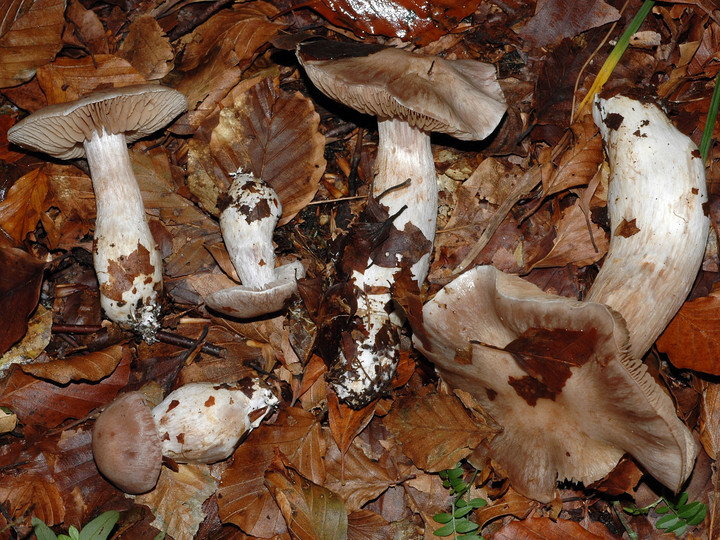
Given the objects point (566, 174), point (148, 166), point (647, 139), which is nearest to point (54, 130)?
point (148, 166)

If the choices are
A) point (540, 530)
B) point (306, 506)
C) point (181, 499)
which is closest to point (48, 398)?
point (181, 499)

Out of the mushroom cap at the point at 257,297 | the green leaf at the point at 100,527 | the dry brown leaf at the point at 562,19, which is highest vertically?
the dry brown leaf at the point at 562,19

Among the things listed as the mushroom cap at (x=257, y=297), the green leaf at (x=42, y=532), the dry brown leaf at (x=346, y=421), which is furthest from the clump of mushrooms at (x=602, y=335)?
the green leaf at (x=42, y=532)

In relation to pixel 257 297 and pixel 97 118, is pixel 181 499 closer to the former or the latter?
pixel 257 297

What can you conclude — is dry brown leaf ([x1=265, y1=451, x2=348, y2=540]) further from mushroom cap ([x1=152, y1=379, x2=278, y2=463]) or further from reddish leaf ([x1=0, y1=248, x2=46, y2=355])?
reddish leaf ([x1=0, y1=248, x2=46, y2=355])

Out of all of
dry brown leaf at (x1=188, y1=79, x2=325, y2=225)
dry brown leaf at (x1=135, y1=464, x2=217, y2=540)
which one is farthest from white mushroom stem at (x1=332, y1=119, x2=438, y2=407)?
dry brown leaf at (x1=135, y1=464, x2=217, y2=540)

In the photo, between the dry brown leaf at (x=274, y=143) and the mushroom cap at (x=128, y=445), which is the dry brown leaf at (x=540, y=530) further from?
the dry brown leaf at (x=274, y=143)

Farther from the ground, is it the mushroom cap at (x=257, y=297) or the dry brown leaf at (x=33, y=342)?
the mushroom cap at (x=257, y=297)
